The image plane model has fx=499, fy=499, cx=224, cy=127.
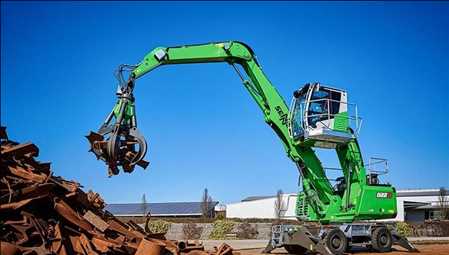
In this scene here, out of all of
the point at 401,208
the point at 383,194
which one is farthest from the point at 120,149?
the point at 401,208

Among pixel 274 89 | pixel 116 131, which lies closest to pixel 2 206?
pixel 116 131

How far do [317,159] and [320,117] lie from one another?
6.35 ft

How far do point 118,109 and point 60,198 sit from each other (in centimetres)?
521

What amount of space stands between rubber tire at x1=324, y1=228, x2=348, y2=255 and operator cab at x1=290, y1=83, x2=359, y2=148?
130 inches

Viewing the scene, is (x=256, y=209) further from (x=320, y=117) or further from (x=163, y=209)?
(x=320, y=117)

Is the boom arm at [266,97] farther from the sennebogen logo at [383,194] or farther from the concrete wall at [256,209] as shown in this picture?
the concrete wall at [256,209]

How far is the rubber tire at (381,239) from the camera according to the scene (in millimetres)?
19516

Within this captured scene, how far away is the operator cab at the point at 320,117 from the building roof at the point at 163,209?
55.4 m

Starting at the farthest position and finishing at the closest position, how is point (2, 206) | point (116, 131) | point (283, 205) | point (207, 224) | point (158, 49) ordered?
1. point (283, 205)
2. point (207, 224)
3. point (158, 49)
4. point (116, 131)
5. point (2, 206)

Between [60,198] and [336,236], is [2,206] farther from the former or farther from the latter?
[336,236]

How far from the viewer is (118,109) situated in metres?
15.3

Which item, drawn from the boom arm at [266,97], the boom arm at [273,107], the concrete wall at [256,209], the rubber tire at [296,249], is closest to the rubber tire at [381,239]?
the boom arm at [266,97]

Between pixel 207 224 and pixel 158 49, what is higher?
pixel 158 49

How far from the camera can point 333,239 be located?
18.2 m
